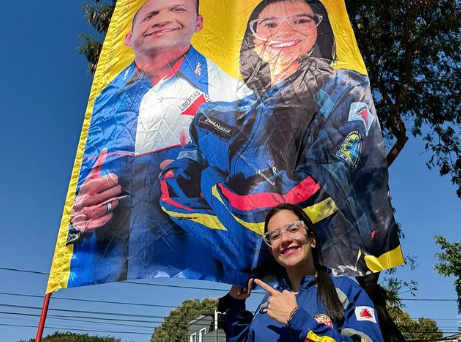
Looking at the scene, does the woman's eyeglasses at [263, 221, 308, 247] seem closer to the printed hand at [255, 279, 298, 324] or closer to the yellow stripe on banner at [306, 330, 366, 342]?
the printed hand at [255, 279, 298, 324]

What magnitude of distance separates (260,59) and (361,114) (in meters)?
1.14

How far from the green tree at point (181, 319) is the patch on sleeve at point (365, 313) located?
35301mm

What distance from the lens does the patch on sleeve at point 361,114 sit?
184 inches

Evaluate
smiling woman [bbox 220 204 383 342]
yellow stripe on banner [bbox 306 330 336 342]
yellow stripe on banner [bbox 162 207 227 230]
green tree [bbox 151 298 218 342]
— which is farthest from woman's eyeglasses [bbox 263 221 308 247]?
green tree [bbox 151 298 218 342]

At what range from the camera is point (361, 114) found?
185 inches

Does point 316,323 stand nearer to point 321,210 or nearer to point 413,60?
point 321,210

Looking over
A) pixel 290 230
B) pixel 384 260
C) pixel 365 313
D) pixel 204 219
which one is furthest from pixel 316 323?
pixel 204 219

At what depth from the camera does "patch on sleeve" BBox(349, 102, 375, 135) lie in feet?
15.3

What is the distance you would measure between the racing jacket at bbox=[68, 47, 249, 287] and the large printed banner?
1cm

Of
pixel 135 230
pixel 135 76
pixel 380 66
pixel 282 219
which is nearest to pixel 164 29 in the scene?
pixel 135 76

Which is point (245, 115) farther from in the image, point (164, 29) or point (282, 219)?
point (282, 219)

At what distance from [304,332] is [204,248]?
2.40 metres

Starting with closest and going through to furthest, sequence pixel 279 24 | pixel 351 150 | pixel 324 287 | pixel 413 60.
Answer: pixel 324 287
pixel 351 150
pixel 279 24
pixel 413 60

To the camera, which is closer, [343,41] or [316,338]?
[316,338]
